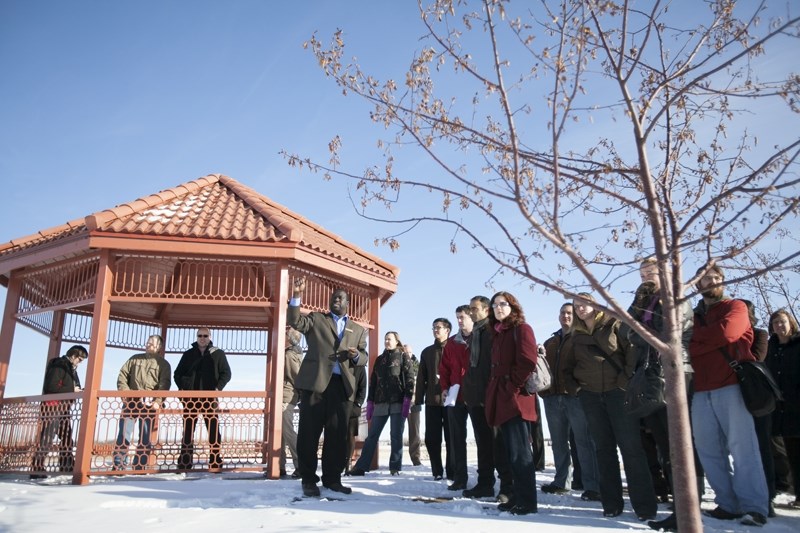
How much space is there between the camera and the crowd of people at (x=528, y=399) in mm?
5055

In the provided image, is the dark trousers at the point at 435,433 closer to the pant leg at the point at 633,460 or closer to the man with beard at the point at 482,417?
the man with beard at the point at 482,417

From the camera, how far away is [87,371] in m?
7.91

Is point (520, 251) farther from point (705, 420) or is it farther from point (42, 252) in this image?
point (42, 252)

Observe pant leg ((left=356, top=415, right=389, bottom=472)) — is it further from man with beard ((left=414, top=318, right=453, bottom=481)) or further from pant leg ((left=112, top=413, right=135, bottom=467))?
pant leg ((left=112, top=413, right=135, bottom=467))

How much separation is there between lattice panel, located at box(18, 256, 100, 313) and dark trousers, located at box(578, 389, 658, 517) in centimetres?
659

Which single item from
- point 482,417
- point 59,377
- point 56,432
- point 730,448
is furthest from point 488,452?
point 59,377

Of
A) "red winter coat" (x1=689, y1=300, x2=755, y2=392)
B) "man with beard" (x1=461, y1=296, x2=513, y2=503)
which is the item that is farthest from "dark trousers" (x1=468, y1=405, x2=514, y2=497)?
"red winter coat" (x1=689, y1=300, x2=755, y2=392)

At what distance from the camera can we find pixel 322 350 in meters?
6.36

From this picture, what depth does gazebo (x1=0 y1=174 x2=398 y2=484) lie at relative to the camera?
8.08m

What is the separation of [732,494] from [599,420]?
46.0 inches

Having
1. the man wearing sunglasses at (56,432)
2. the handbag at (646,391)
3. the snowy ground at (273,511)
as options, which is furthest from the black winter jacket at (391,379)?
the handbag at (646,391)

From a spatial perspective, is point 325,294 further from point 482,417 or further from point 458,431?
point 482,417

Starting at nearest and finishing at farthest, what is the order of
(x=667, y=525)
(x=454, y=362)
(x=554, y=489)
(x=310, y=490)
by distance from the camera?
(x=667, y=525) < (x=310, y=490) < (x=554, y=489) < (x=454, y=362)

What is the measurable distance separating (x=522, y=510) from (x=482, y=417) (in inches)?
56.9
